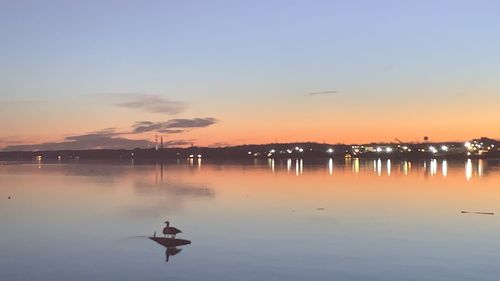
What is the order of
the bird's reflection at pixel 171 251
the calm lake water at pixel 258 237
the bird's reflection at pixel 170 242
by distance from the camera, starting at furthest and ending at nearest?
the bird's reflection at pixel 170 242 < the bird's reflection at pixel 171 251 < the calm lake water at pixel 258 237

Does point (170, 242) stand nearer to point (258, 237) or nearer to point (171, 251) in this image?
point (171, 251)

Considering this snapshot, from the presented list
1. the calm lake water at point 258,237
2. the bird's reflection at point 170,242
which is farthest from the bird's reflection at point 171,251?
the calm lake water at point 258,237

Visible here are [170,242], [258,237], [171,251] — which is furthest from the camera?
[258,237]

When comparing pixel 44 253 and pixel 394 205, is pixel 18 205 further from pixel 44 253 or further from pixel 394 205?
pixel 394 205

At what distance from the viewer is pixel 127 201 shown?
5125cm

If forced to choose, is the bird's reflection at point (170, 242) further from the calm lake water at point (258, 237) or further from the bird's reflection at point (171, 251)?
the calm lake water at point (258, 237)

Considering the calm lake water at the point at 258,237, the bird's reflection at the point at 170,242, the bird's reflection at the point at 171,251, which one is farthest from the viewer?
the bird's reflection at the point at 170,242

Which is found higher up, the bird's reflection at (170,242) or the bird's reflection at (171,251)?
the bird's reflection at (170,242)

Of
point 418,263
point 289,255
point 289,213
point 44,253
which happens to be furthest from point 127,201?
point 418,263

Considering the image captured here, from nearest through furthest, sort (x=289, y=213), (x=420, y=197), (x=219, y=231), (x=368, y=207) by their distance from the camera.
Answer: (x=219, y=231) < (x=289, y=213) < (x=368, y=207) < (x=420, y=197)

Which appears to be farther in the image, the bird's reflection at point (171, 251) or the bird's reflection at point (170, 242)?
the bird's reflection at point (170, 242)

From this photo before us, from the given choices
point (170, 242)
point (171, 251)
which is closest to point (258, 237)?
point (170, 242)

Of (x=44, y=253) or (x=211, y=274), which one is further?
(x=44, y=253)

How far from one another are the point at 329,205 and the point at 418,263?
22365 mm
